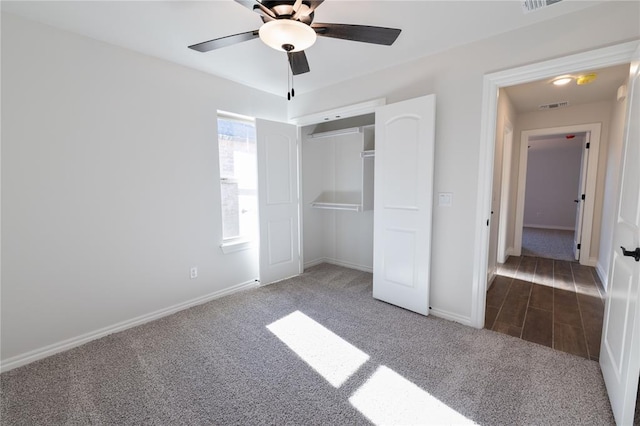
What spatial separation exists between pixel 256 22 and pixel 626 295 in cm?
297

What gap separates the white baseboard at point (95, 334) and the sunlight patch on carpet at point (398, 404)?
2.07m

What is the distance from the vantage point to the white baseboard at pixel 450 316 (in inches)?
99.3

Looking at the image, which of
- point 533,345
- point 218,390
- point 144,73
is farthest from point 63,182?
point 533,345

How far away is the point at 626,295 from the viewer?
1.49 metres

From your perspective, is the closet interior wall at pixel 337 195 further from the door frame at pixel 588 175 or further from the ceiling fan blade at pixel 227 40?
the door frame at pixel 588 175

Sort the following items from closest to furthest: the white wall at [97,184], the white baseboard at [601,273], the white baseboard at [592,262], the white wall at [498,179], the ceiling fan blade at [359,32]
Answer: the ceiling fan blade at [359,32] < the white wall at [97,184] < the white wall at [498,179] < the white baseboard at [601,273] < the white baseboard at [592,262]

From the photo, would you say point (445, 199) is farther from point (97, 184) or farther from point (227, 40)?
point (97, 184)

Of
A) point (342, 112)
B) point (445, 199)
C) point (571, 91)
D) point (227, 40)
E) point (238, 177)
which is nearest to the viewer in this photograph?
point (227, 40)

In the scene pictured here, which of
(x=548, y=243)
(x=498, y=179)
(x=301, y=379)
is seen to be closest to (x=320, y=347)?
(x=301, y=379)

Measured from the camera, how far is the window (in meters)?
3.28

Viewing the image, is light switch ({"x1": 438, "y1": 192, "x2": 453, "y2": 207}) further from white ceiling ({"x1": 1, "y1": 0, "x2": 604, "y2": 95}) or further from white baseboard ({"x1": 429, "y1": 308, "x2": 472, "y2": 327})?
white ceiling ({"x1": 1, "y1": 0, "x2": 604, "y2": 95})

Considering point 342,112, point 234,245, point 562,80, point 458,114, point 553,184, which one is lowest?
point 234,245

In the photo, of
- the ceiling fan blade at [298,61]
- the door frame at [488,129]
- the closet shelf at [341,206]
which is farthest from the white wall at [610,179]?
the ceiling fan blade at [298,61]

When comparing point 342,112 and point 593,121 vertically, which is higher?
point 593,121
